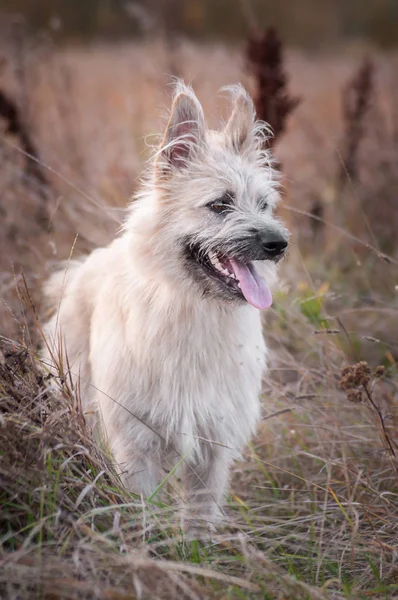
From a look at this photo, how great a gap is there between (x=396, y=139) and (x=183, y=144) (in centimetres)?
454

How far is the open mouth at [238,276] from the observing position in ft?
9.53

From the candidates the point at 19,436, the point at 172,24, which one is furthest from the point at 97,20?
the point at 19,436

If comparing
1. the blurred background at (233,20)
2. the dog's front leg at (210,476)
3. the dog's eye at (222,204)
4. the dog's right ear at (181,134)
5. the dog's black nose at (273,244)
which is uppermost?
the dog's right ear at (181,134)

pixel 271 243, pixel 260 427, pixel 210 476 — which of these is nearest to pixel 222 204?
pixel 271 243

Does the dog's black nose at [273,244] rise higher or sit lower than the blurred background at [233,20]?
higher

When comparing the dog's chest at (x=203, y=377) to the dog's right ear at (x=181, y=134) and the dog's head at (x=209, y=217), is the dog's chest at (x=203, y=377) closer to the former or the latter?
the dog's head at (x=209, y=217)

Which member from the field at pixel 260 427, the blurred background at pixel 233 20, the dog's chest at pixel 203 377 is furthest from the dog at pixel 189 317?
the blurred background at pixel 233 20

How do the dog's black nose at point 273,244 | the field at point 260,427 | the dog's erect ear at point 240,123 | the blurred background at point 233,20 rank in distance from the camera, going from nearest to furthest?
the field at point 260,427 → the dog's black nose at point 273,244 → the dog's erect ear at point 240,123 → the blurred background at point 233,20

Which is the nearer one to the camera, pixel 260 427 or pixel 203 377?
pixel 203 377

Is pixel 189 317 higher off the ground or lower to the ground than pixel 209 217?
lower

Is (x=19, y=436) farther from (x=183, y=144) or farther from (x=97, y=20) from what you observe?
(x=97, y=20)

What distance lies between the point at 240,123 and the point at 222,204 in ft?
1.61

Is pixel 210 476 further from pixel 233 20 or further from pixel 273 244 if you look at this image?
pixel 233 20

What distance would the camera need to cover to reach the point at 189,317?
303cm
